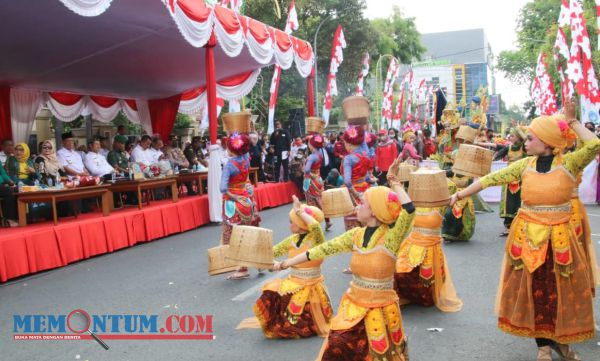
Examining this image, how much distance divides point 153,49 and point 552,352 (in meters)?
10.1

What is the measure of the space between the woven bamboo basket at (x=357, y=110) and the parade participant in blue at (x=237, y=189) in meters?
2.60

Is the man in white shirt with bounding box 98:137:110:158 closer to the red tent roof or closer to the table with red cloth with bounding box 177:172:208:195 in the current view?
the red tent roof

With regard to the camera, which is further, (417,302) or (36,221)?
(36,221)

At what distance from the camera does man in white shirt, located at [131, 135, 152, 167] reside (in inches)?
490

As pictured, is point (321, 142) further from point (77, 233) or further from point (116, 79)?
point (116, 79)

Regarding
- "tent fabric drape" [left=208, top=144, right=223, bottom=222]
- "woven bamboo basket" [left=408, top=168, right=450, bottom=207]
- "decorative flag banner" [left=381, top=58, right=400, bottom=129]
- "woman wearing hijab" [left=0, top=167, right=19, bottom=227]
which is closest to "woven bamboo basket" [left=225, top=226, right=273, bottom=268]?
"woven bamboo basket" [left=408, top=168, right=450, bottom=207]

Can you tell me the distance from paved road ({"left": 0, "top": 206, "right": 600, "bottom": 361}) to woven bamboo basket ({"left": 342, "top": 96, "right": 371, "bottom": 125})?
249cm

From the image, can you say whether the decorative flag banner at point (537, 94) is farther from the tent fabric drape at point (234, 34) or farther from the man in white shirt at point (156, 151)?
the man in white shirt at point (156, 151)

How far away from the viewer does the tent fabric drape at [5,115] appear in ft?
41.8

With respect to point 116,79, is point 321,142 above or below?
below

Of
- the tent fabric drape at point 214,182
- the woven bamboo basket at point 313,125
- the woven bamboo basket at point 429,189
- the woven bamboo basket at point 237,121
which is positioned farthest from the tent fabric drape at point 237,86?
the woven bamboo basket at point 429,189

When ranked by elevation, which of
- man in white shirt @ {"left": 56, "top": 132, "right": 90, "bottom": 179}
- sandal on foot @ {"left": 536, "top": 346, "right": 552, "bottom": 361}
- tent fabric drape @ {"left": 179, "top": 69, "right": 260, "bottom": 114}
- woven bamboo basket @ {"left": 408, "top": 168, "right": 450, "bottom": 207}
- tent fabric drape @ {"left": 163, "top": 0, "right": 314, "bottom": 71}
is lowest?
sandal on foot @ {"left": 536, "top": 346, "right": 552, "bottom": 361}

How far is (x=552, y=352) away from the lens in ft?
13.5

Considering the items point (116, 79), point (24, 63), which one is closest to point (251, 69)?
point (116, 79)
